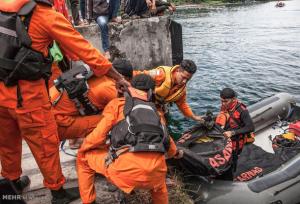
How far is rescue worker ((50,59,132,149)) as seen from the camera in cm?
365

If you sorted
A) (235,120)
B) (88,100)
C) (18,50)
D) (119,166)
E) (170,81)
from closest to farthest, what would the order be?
(18,50)
(119,166)
(88,100)
(170,81)
(235,120)

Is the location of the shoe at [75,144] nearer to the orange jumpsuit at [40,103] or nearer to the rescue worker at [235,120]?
the orange jumpsuit at [40,103]

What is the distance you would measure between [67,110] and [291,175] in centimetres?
343

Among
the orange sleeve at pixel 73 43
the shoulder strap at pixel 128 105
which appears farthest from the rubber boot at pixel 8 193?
the orange sleeve at pixel 73 43

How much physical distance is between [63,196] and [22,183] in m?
0.58

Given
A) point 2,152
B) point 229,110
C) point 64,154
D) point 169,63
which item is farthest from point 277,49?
point 2,152

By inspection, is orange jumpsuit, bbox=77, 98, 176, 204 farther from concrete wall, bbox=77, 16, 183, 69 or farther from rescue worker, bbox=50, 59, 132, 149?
concrete wall, bbox=77, 16, 183, 69

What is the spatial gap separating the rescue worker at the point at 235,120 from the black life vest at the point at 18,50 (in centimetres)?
357

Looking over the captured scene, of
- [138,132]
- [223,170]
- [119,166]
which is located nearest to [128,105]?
[138,132]

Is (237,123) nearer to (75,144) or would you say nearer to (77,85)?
(75,144)

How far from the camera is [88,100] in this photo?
3709 millimetres

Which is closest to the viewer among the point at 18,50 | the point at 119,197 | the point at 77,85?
the point at 18,50

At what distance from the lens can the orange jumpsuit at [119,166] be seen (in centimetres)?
296

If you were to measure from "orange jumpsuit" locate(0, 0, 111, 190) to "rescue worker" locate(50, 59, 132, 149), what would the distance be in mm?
438
